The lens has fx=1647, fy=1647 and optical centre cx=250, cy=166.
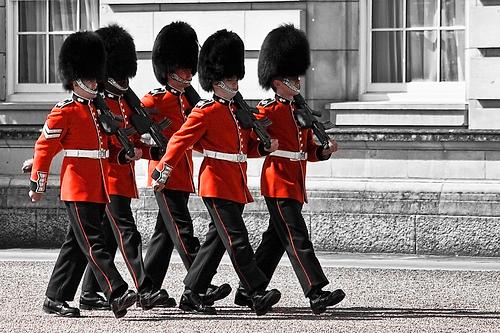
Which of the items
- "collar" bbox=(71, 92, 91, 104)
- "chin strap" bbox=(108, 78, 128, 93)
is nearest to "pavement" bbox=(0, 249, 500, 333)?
"collar" bbox=(71, 92, 91, 104)

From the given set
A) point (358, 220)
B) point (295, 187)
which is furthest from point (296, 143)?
point (358, 220)

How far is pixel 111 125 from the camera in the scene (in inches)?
404

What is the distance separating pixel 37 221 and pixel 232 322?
5.36m

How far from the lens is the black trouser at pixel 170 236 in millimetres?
10703

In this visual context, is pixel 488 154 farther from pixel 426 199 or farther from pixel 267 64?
pixel 267 64

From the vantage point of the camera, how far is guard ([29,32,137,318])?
398 inches

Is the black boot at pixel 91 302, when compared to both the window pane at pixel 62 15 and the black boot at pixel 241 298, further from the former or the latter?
the window pane at pixel 62 15

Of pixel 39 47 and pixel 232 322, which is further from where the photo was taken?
pixel 39 47

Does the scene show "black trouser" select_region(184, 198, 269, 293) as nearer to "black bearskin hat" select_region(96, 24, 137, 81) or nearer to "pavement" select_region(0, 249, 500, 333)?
"pavement" select_region(0, 249, 500, 333)

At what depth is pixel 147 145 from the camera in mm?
10789

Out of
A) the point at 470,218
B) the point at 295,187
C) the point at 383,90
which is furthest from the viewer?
the point at 383,90

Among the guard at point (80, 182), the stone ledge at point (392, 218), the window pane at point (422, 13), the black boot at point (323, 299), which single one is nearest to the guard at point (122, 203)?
the guard at point (80, 182)

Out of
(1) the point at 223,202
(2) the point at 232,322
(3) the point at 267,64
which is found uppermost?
(3) the point at 267,64

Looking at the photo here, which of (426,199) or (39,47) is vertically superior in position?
(39,47)
